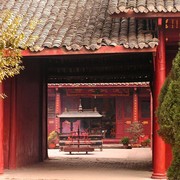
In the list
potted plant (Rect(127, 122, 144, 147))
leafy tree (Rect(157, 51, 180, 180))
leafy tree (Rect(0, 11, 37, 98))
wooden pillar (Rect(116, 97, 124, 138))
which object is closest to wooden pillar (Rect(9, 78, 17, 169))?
leafy tree (Rect(0, 11, 37, 98))

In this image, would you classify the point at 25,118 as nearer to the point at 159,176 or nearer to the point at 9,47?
the point at 159,176

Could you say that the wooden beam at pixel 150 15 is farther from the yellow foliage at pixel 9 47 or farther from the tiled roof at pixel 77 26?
the yellow foliage at pixel 9 47

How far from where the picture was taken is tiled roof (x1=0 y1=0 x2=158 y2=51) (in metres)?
11.2

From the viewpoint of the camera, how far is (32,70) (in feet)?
51.3

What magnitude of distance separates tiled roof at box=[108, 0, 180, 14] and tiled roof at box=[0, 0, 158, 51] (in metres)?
0.42

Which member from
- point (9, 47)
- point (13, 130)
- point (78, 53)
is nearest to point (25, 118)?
point (13, 130)

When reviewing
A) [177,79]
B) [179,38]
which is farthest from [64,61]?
[177,79]

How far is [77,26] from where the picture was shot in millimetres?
12477

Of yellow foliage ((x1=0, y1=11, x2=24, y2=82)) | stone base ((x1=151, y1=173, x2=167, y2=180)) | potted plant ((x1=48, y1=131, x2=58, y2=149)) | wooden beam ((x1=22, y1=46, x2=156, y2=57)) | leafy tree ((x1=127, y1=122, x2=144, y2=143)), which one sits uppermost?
wooden beam ((x1=22, y1=46, x2=156, y2=57))

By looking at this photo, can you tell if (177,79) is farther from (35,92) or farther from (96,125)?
(96,125)

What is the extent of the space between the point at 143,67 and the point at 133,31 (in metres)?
5.65

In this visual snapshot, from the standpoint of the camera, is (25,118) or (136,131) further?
(136,131)

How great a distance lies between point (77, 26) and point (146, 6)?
2186 mm

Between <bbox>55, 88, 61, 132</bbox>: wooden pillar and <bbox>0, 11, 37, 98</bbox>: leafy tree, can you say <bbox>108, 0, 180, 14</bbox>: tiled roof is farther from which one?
<bbox>55, 88, 61, 132</bbox>: wooden pillar
